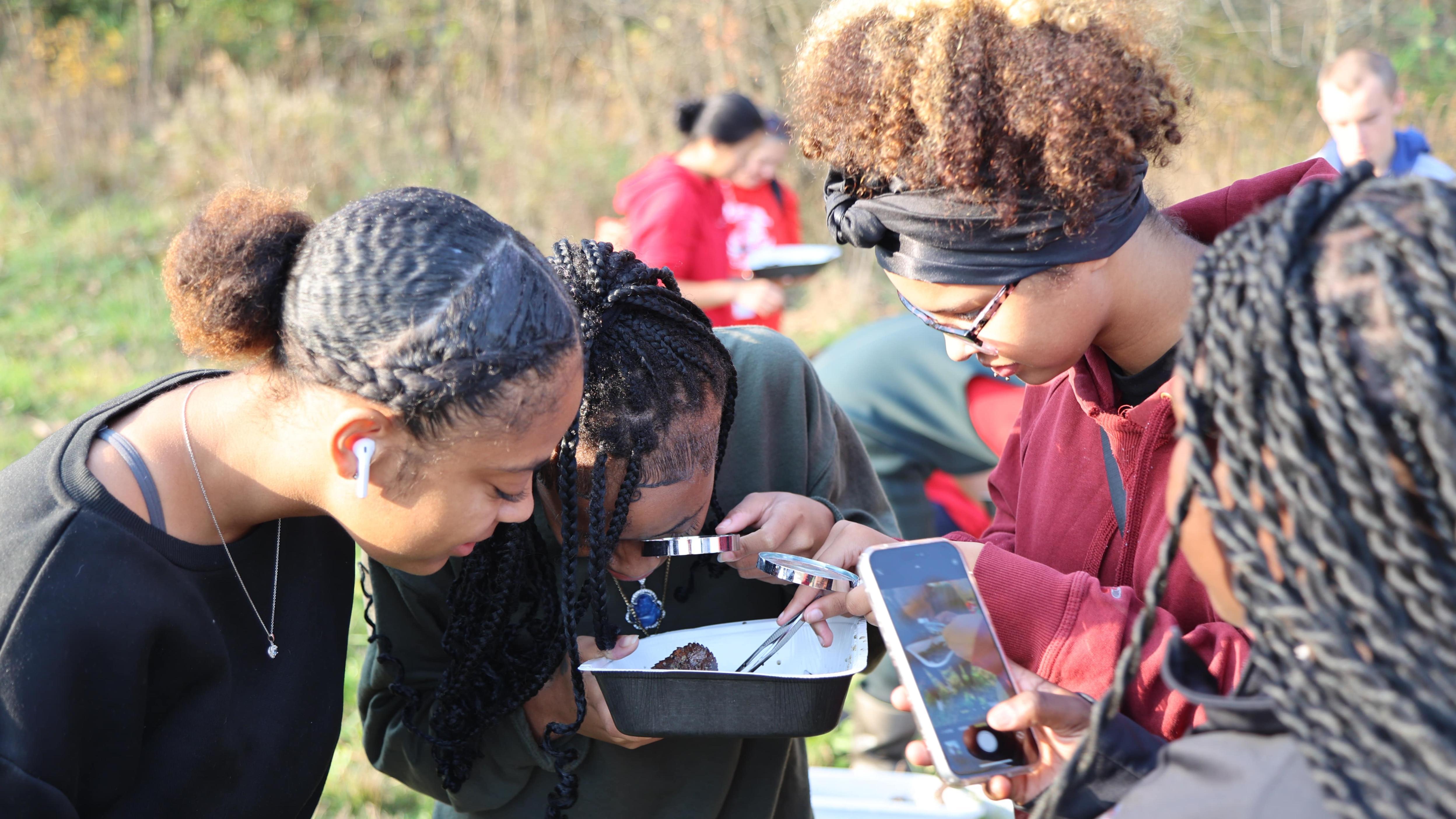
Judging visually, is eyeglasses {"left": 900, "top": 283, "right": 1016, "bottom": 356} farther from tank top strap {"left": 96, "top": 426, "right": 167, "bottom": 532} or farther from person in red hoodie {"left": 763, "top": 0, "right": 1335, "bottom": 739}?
tank top strap {"left": 96, "top": 426, "right": 167, "bottom": 532}

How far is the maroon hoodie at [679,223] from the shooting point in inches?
210

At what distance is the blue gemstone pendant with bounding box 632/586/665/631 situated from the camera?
2.10 meters

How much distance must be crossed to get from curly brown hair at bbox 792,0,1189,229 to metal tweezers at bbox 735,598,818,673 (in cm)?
85

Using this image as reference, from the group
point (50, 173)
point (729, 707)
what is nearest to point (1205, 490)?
point (729, 707)

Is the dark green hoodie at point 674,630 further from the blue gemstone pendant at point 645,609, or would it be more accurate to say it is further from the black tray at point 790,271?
the black tray at point 790,271

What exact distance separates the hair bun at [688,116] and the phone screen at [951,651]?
4739mm

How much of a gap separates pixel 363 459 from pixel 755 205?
180 inches

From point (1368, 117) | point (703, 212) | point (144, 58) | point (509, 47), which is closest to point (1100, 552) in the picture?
point (703, 212)

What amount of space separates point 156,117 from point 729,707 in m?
12.5

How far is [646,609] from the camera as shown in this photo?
2109 millimetres

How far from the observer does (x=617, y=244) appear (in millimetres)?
5977

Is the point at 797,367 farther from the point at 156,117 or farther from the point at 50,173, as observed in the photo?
the point at 156,117

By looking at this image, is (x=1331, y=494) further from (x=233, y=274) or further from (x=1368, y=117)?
(x=1368, y=117)

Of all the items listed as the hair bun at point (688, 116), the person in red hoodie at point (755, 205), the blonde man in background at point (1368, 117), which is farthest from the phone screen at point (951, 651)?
the blonde man in background at point (1368, 117)
